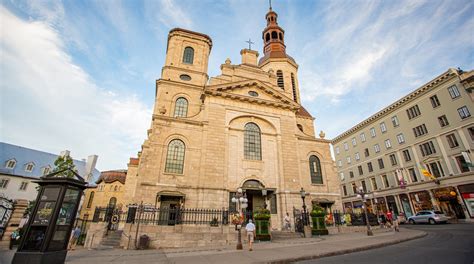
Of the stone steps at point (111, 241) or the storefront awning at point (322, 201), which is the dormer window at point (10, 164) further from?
the storefront awning at point (322, 201)

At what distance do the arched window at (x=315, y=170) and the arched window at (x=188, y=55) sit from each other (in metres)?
19.6

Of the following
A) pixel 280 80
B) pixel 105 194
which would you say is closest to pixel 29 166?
pixel 105 194

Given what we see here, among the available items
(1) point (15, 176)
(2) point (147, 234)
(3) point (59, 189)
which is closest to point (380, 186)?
(2) point (147, 234)

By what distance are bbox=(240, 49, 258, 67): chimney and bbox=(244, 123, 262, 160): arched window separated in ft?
33.0

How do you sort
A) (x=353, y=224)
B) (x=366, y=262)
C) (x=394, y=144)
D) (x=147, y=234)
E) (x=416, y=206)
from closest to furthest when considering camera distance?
(x=366, y=262) < (x=147, y=234) < (x=353, y=224) < (x=416, y=206) < (x=394, y=144)

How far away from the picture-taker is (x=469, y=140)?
79.3ft

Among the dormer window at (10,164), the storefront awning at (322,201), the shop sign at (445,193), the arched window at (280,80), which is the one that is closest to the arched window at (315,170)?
the storefront awning at (322,201)

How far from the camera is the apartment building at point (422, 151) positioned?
969 inches

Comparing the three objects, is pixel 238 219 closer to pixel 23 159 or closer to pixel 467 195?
pixel 467 195

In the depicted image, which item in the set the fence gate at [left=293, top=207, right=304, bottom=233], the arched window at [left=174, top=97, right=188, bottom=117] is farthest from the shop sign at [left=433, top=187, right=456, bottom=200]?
the arched window at [left=174, top=97, right=188, bottom=117]

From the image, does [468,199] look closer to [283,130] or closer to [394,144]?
[394,144]

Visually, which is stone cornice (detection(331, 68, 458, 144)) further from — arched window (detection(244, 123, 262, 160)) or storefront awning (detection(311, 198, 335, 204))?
arched window (detection(244, 123, 262, 160))

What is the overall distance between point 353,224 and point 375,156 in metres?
21.9

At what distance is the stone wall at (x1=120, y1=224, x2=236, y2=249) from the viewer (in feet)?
40.0
